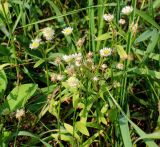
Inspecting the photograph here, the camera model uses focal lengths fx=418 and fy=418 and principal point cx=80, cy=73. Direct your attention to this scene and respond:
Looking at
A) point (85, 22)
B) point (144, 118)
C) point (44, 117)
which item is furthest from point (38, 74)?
point (144, 118)

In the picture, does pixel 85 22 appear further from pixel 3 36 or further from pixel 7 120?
pixel 7 120

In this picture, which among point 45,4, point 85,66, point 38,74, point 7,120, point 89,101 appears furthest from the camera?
point 45,4

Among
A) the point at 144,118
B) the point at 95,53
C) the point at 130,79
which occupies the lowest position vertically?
the point at 144,118

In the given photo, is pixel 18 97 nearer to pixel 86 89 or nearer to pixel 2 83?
pixel 2 83

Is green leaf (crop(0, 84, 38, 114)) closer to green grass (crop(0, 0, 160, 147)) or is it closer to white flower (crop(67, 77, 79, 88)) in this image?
green grass (crop(0, 0, 160, 147))

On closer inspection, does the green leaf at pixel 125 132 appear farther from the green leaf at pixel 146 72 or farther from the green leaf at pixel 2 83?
the green leaf at pixel 2 83


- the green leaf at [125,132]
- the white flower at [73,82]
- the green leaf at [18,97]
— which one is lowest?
the green leaf at [125,132]

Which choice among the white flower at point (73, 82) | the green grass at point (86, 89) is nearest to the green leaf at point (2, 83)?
the green grass at point (86, 89)
